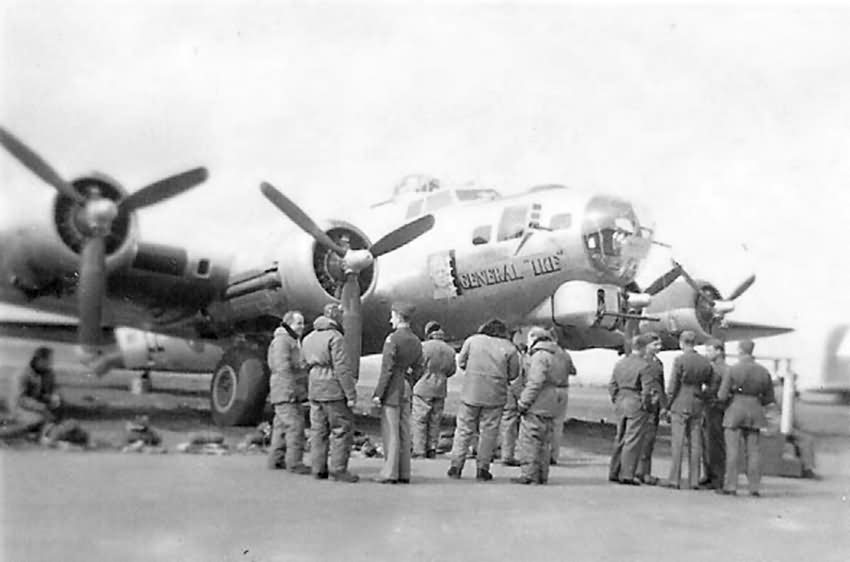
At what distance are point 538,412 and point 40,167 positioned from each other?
256 inches

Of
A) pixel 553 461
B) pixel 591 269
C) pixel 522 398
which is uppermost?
pixel 591 269

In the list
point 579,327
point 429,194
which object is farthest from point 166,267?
point 579,327

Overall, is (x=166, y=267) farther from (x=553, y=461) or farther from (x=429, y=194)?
(x=553, y=461)

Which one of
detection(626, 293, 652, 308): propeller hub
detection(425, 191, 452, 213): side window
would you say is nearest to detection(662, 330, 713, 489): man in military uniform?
detection(626, 293, 652, 308): propeller hub

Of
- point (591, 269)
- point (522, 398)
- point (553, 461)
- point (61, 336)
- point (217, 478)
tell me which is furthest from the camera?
point (61, 336)

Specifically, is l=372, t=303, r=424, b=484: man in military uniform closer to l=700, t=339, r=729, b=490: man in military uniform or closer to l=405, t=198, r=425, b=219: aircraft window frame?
l=700, t=339, r=729, b=490: man in military uniform

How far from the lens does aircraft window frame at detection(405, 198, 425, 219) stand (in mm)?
13861

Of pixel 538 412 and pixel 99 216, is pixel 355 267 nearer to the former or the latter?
pixel 99 216

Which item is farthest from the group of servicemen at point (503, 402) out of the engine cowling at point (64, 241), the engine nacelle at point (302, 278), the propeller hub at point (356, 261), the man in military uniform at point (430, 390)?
the engine nacelle at point (302, 278)

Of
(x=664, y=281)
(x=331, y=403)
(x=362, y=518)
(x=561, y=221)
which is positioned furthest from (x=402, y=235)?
(x=362, y=518)

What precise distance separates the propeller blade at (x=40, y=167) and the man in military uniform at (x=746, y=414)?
25.6 feet

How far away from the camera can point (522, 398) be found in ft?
28.9

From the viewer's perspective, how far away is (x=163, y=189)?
1134 cm

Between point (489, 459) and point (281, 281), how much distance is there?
4.88m
